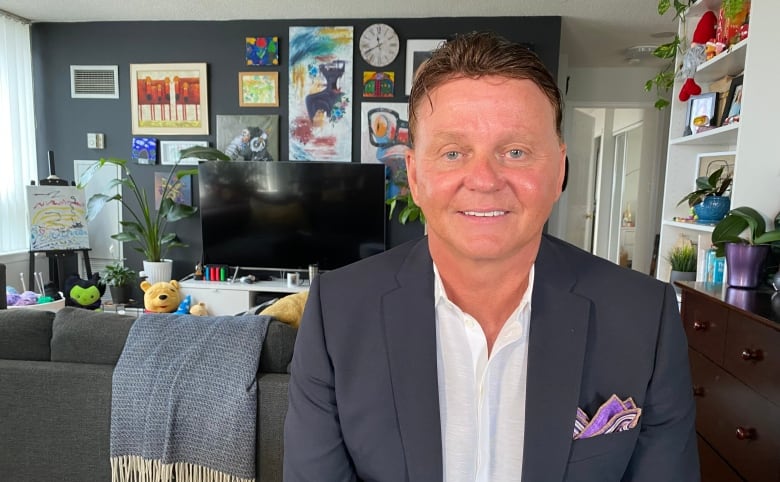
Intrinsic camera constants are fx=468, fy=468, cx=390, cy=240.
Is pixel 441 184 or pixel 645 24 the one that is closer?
pixel 441 184

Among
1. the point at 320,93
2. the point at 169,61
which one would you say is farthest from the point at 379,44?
the point at 169,61

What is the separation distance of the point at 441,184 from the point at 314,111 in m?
3.73

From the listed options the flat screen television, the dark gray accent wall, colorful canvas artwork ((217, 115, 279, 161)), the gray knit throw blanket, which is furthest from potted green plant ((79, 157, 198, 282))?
the gray knit throw blanket

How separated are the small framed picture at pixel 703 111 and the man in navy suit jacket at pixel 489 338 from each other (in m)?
1.93

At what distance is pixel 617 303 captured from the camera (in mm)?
771

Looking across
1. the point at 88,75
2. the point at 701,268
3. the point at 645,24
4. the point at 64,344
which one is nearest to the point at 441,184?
the point at 64,344

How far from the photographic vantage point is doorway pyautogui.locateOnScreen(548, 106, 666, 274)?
17.6ft

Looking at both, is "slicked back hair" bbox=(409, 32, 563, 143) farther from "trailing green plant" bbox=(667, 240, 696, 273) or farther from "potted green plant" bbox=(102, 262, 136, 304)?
"potted green plant" bbox=(102, 262, 136, 304)

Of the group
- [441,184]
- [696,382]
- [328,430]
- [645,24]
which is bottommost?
[696,382]

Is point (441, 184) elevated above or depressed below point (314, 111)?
below

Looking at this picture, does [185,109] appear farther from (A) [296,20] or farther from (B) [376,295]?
(B) [376,295]

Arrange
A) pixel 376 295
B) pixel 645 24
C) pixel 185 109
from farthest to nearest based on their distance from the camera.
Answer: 1. pixel 185 109
2. pixel 645 24
3. pixel 376 295

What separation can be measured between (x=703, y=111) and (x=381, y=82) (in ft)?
8.39

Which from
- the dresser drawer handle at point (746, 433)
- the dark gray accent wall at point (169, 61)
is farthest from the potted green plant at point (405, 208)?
the dresser drawer handle at point (746, 433)
